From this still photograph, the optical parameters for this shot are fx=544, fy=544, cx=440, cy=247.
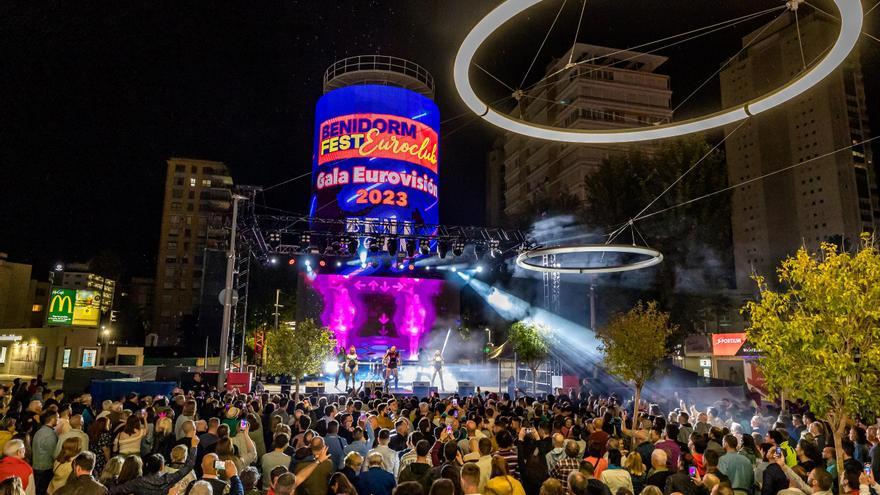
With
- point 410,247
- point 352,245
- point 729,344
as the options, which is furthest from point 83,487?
point 729,344

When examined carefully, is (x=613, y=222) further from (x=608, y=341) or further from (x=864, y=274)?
(x=864, y=274)

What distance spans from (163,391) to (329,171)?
19.6 m

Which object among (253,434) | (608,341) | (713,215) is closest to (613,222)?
(713,215)

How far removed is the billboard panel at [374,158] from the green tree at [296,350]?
36.9 ft

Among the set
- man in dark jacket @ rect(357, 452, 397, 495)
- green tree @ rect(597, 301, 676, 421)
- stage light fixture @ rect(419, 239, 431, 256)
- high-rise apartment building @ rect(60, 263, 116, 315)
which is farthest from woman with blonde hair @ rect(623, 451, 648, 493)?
high-rise apartment building @ rect(60, 263, 116, 315)

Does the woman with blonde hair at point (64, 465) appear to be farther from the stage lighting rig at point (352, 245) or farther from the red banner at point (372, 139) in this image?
the red banner at point (372, 139)

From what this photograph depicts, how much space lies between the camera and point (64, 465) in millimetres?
6316

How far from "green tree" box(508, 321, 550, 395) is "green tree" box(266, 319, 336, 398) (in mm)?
9700

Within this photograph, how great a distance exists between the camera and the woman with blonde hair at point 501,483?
543 centimetres

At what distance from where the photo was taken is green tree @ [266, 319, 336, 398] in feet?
83.7

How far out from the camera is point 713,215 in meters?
29.3

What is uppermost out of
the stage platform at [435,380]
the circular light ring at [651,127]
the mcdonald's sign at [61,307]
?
the circular light ring at [651,127]

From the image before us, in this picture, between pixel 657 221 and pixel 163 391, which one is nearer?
pixel 163 391

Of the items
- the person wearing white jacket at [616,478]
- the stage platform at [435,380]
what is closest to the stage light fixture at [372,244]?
the stage platform at [435,380]
